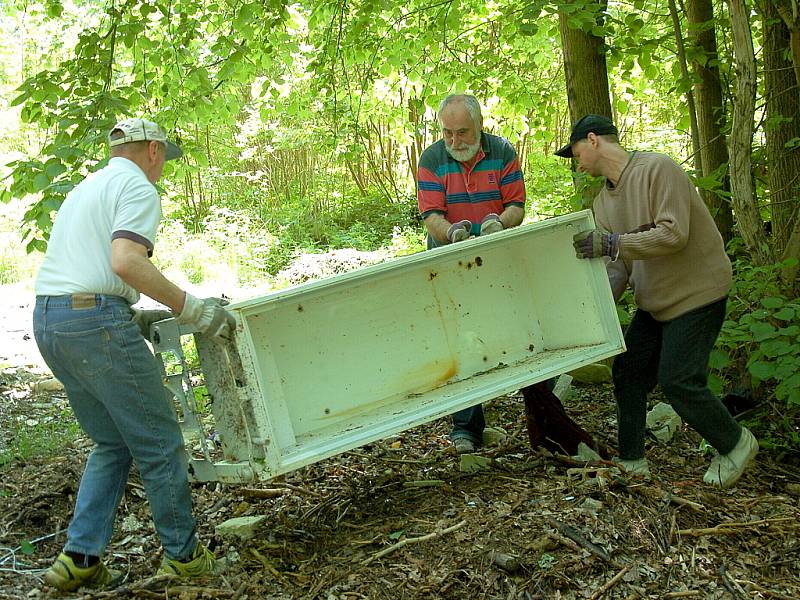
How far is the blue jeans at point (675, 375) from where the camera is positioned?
3705 millimetres

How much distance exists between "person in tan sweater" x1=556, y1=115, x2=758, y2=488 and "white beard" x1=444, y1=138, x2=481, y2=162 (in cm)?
68

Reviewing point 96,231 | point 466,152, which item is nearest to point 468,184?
point 466,152

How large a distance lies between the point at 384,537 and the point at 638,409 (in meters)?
1.49

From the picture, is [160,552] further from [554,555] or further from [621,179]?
[621,179]

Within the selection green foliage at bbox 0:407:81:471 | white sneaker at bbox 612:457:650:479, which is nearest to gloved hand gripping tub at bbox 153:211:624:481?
white sneaker at bbox 612:457:650:479

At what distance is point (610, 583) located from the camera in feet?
9.72

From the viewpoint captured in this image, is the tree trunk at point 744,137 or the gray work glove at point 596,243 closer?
the gray work glove at point 596,243

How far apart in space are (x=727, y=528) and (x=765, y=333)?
1.11 m

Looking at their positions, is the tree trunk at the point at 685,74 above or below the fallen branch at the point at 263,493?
above

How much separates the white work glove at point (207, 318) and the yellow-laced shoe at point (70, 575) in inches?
41.9

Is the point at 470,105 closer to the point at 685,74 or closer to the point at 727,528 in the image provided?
the point at 685,74

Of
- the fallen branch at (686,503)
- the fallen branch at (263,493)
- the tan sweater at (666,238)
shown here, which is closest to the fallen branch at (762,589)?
the fallen branch at (686,503)

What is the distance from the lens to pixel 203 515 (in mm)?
3893

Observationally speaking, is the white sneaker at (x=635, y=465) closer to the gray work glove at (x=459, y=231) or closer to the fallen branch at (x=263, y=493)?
the gray work glove at (x=459, y=231)
